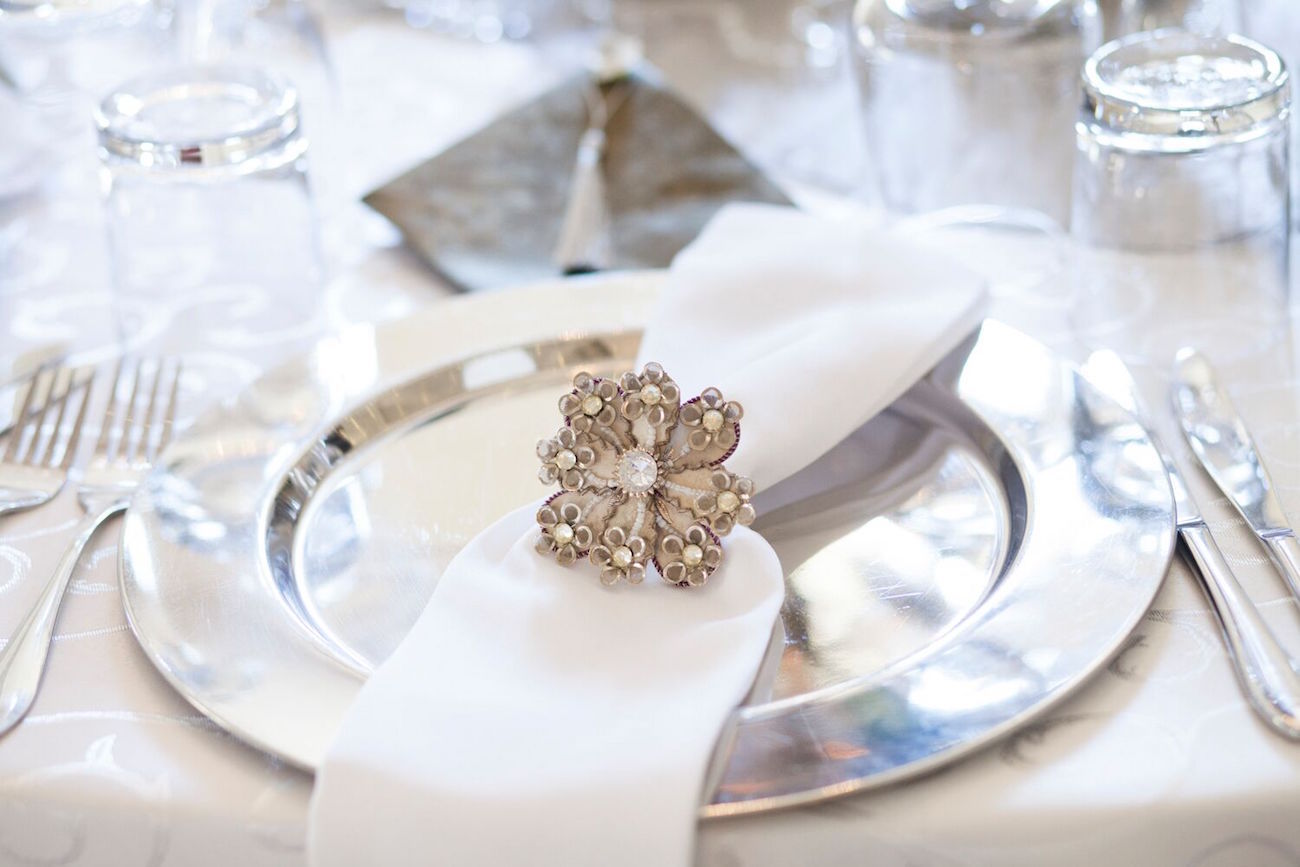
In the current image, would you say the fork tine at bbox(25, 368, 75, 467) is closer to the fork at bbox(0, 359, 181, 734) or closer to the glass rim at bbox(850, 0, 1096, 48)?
the fork at bbox(0, 359, 181, 734)

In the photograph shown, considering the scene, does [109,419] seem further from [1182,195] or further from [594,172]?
[1182,195]

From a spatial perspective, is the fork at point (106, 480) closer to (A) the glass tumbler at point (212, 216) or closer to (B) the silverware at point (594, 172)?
(A) the glass tumbler at point (212, 216)

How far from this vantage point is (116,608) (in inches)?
23.8

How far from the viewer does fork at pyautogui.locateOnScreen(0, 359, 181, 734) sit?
0.56 m

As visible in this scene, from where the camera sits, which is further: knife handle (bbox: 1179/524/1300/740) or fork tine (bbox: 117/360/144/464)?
fork tine (bbox: 117/360/144/464)

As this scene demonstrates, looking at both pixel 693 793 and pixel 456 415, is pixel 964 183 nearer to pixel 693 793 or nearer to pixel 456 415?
pixel 456 415

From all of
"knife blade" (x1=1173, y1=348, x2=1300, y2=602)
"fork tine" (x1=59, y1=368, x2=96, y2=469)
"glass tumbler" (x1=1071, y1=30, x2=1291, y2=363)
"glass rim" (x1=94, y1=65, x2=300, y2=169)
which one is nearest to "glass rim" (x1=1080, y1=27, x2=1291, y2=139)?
"glass tumbler" (x1=1071, y1=30, x2=1291, y2=363)

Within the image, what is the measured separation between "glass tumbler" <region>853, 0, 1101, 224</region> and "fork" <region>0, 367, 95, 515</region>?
58cm

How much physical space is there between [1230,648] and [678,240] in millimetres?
521

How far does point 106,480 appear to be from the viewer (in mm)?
714

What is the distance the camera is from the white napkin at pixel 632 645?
0.45 m

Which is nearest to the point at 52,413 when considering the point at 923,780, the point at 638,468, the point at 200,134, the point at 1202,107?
the point at 200,134

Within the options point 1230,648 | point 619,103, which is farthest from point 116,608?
point 619,103

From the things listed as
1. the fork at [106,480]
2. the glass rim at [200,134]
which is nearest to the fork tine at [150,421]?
the fork at [106,480]
